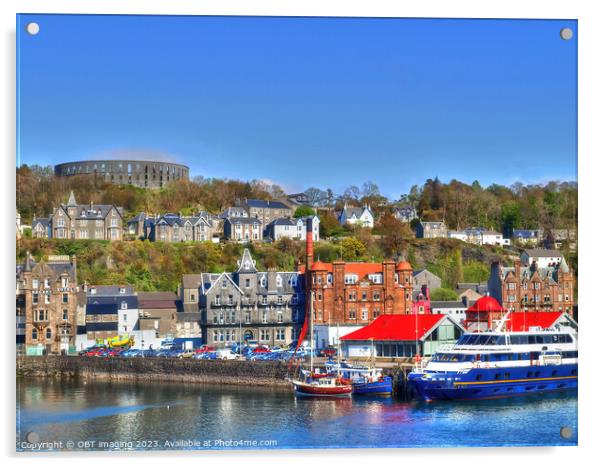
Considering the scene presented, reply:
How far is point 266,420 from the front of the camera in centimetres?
2419

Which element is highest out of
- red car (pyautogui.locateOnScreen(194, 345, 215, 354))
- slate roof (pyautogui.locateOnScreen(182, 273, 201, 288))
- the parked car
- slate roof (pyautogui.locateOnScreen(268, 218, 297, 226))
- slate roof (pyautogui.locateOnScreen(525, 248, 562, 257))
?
slate roof (pyautogui.locateOnScreen(268, 218, 297, 226))

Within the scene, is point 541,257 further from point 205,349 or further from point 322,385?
point 322,385

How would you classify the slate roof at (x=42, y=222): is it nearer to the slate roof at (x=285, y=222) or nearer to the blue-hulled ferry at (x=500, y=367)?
the slate roof at (x=285, y=222)

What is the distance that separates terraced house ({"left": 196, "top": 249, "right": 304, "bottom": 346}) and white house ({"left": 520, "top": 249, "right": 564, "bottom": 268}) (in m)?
9.20

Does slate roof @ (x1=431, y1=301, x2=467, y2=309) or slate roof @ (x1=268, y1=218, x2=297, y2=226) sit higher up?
slate roof @ (x1=268, y1=218, x2=297, y2=226)

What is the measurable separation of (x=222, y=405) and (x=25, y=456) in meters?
9.44

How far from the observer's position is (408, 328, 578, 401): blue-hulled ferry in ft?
88.1

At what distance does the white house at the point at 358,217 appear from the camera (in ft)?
155

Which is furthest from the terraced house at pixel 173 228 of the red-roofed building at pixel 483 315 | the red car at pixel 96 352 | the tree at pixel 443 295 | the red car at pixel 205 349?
the red-roofed building at pixel 483 315

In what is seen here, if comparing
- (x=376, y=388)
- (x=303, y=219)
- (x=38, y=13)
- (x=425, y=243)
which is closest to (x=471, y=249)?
(x=425, y=243)

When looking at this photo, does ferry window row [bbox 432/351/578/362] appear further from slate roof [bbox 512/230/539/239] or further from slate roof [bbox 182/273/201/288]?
slate roof [bbox 512/230/539/239]

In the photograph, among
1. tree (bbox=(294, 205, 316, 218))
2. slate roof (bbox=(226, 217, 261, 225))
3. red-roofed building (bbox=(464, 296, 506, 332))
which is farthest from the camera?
slate roof (bbox=(226, 217, 261, 225))

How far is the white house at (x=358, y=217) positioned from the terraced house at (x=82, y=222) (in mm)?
9760

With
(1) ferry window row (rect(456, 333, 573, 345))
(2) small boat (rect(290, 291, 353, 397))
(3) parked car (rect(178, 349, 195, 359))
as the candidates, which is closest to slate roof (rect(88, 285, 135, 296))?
(3) parked car (rect(178, 349, 195, 359))
